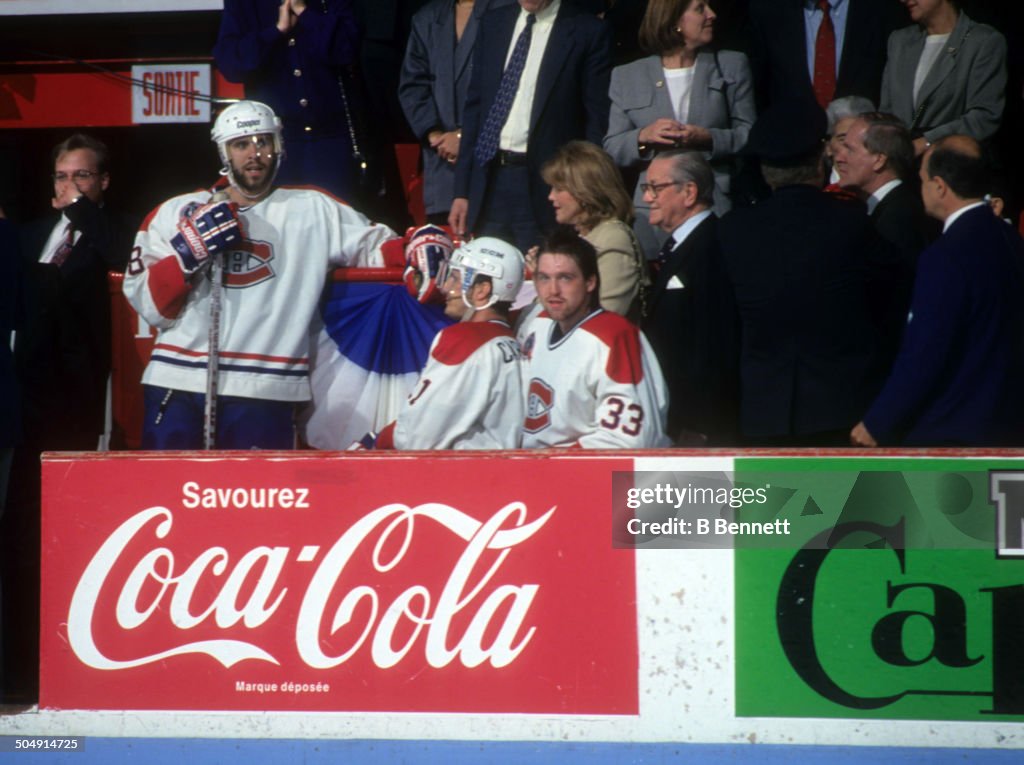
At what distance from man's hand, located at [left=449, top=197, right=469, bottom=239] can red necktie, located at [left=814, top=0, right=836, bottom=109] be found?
1697 mm

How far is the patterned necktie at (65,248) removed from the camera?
609 centimetres

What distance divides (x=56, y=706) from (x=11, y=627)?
61.9 inches

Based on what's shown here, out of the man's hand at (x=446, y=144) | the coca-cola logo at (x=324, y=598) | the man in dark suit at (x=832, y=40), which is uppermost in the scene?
the man in dark suit at (x=832, y=40)

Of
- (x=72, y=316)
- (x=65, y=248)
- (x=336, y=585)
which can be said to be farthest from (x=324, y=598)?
(x=65, y=248)

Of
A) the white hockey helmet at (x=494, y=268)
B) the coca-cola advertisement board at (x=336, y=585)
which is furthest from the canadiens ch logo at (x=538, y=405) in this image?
the coca-cola advertisement board at (x=336, y=585)

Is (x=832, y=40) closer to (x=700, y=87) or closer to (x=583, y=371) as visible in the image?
(x=700, y=87)

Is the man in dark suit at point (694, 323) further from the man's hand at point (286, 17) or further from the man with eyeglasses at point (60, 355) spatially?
the man with eyeglasses at point (60, 355)

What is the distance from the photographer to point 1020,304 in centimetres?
477

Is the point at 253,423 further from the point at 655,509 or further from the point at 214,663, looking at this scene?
the point at 655,509

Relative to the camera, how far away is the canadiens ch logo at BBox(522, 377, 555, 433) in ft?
16.2

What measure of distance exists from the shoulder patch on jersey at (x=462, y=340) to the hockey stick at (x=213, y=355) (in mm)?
967

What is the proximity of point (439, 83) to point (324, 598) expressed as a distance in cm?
351

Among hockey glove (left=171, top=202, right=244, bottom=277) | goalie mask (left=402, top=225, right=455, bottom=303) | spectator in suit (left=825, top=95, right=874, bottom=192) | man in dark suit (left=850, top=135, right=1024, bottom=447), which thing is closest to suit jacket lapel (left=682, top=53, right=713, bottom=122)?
spectator in suit (left=825, top=95, right=874, bottom=192)

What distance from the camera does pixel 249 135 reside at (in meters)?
5.64
